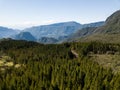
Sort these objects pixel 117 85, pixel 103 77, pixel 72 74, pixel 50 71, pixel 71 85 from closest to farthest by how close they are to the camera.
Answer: pixel 117 85
pixel 71 85
pixel 103 77
pixel 72 74
pixel 50 71

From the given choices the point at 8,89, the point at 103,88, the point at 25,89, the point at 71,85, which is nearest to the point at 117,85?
the point at 103,88

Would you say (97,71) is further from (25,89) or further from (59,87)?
(25,89)

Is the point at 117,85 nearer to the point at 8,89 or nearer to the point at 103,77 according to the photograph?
the point at 103,77

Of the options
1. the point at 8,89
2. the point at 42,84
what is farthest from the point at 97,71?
the point at 8,89

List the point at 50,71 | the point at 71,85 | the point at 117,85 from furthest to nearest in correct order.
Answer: the point at 50,71
the point at 71,85
the point at 117,85

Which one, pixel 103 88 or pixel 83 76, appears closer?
pixel 103 88

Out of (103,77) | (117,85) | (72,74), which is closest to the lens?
(117,85)

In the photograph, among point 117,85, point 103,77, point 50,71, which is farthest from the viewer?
point 50,71

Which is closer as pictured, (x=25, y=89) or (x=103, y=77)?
(x=25, y=89)
